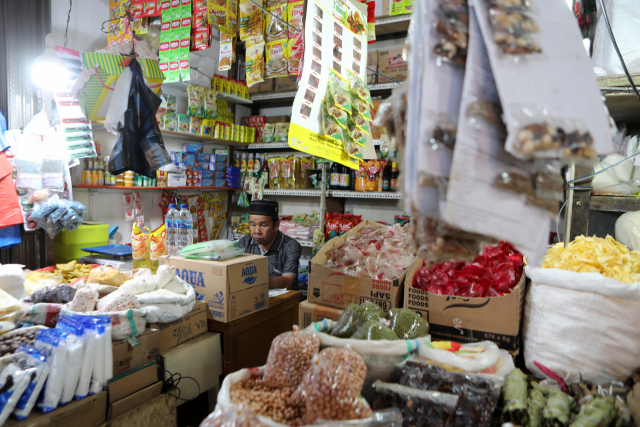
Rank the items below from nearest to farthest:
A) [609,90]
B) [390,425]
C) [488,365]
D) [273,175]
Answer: [390,425]
[488,365]
[609,90]
[273,175]

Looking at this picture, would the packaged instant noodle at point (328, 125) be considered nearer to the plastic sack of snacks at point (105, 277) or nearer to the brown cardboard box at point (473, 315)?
the brown cardboard box at point (473, 315)

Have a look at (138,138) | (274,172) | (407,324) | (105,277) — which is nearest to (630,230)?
(407,324)

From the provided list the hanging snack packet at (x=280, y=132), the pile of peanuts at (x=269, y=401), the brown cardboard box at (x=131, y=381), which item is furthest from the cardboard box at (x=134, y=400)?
the hanging snack packet at (x=280, y=132)

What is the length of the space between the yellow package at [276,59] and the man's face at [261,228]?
4.01 feet

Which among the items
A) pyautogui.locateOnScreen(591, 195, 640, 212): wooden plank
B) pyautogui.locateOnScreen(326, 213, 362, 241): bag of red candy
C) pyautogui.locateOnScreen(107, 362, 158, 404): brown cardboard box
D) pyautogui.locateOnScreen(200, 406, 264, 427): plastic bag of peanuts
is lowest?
pyautogui.locateOnScreen(107, 362, 158, 404): brown cardboard box

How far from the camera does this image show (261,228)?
9.87 ft

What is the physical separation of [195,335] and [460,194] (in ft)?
5.66

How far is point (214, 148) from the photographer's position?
14.9 ft

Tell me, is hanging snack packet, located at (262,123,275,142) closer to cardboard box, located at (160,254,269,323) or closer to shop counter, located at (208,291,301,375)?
shop counter, located at (208,291,301,375)

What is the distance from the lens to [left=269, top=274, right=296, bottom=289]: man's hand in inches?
104

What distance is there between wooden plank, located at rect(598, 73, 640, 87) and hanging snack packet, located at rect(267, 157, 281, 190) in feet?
10.1

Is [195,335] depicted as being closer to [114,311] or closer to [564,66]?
[114,311]

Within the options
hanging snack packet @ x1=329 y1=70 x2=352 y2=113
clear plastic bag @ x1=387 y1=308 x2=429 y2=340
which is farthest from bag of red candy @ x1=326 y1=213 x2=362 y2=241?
clear plastic bag @ x1=387 y1=308 x2=429 y2=340

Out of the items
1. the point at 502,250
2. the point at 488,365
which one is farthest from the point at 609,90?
the point at 488,365
